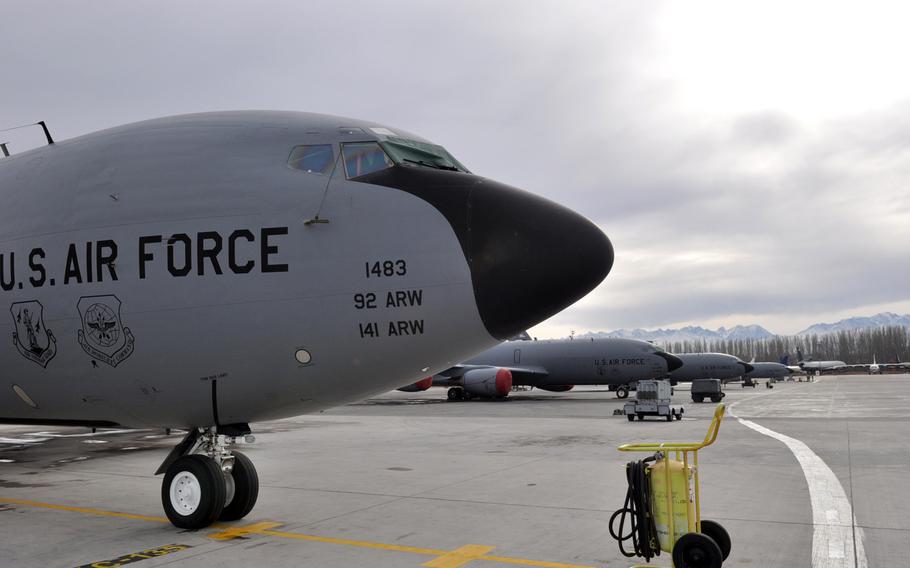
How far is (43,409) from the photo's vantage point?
856 centimetres

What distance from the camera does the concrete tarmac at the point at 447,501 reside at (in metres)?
7.07

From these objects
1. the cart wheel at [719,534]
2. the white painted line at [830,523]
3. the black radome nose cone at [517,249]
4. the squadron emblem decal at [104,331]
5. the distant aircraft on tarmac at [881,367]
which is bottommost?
the distant aircraft on tarmac at [881,367]

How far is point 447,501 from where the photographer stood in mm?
9992

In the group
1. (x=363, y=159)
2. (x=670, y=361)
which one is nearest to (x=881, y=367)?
(x=670, y=361)

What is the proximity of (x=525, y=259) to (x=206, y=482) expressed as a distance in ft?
14.3

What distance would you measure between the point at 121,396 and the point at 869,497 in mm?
9986

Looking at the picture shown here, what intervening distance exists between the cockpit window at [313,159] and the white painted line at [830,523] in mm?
6297

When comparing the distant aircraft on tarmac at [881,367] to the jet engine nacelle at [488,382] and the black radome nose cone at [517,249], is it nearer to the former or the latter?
the jet engine nacelle at [488,382]

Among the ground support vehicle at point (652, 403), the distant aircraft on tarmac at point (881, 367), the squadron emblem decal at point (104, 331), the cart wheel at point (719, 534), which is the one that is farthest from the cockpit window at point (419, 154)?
the distant aircraft on tarmac at point (881, 367)

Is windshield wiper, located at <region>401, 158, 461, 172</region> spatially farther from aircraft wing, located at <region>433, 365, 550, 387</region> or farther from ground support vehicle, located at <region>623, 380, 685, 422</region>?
aircraft wing, located at <region>433, 365, 550, 387</region>

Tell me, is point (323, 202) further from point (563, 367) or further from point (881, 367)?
point (881, 367)

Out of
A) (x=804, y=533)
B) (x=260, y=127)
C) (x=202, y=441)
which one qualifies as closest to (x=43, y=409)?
(x=202, y=441)

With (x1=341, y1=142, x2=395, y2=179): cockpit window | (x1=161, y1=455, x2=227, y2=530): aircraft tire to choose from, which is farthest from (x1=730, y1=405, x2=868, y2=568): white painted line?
(x1=161, y1=455, x2=227, y2=530): aircraft tire

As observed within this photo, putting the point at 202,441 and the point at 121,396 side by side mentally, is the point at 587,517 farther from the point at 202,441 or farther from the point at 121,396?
the point at 121,396
